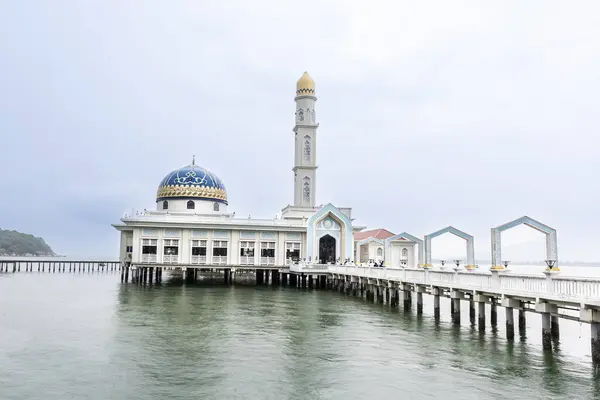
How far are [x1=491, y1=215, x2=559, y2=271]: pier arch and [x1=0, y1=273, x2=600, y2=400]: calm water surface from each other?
109 inches

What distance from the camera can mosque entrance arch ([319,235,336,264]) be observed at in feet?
165

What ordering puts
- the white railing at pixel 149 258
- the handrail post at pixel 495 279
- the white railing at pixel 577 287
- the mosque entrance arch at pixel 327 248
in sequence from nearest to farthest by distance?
1. the white railing at pixel 577 287
2. the handrail post at pixel 495 279
3. the white railing at pixel 149 258
4. the mosque entrance arch at pixel 327 248

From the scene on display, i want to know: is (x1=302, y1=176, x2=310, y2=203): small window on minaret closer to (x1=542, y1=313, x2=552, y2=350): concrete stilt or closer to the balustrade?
the balustrade

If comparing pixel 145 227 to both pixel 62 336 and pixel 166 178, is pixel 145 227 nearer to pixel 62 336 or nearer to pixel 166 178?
pixel 166 178

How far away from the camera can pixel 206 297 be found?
35500mm

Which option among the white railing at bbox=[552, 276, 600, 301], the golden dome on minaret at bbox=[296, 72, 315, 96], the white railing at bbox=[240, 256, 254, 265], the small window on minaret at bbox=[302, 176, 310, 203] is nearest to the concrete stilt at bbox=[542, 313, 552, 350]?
the white railing at bbox=[552, 276, 600, 301]

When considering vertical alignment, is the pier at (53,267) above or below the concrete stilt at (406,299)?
above

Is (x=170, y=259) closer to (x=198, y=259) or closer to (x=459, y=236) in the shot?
(x=198, y=259)

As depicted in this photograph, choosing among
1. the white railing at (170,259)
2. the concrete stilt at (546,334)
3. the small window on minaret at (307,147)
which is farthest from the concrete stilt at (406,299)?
the small window on minaret at (307,147)

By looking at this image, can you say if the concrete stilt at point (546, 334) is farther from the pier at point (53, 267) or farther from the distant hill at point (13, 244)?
the distant hill at point (13, 244)

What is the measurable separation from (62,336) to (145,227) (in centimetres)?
2831

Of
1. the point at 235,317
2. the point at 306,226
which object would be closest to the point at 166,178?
the point at 306,226

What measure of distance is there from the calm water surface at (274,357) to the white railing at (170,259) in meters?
20.1

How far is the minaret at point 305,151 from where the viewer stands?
55.3 meters
